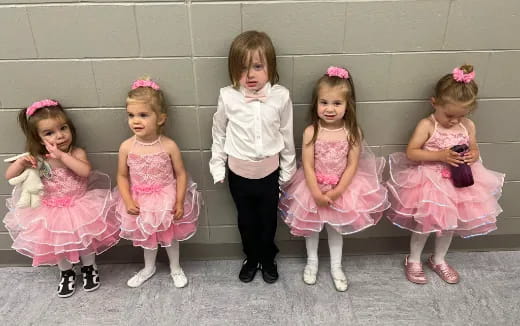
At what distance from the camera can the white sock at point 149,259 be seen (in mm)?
2062

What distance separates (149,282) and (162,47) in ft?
3.70

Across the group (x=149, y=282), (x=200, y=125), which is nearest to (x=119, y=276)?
(x=149, y=282)

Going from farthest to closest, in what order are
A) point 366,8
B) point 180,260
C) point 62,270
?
1. point 180,260
2. point 62,270
3. point 366,8

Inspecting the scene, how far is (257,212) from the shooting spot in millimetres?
1938

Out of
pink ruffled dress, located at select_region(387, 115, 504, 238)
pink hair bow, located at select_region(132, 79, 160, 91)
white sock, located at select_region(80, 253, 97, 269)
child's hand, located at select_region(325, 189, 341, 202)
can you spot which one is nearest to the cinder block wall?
pink hair bow, located at select_region(132, 79, 160, 91)

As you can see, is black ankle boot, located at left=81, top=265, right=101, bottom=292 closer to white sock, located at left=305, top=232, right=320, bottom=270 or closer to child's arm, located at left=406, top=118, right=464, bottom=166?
white sock, located at left=305, top=232, right=320, bottom=270

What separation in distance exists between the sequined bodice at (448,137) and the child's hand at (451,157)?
0.04 metres

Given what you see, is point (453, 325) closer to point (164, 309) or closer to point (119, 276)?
point (164, 309)

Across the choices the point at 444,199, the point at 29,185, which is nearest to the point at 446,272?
the point at 444,199

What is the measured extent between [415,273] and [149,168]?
1361 mm

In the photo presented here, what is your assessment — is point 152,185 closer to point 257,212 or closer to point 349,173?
point 257,212

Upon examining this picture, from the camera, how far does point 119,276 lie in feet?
6.98

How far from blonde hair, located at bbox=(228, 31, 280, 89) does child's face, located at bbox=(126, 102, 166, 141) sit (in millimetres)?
370

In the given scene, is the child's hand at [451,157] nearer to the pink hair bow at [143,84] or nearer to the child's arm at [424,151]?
the child's arm at [424,151]
